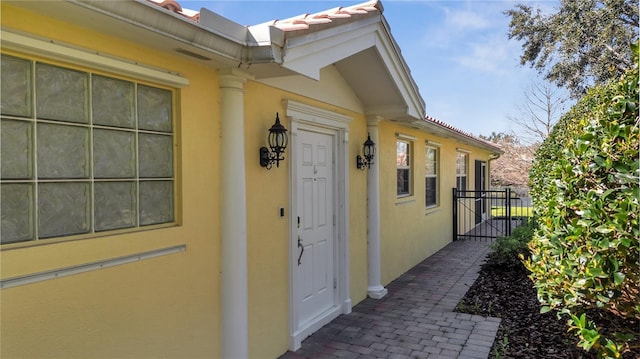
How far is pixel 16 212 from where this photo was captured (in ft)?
7.52

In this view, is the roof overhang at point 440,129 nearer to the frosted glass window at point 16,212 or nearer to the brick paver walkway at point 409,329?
the brick paver walkway at point 409,329

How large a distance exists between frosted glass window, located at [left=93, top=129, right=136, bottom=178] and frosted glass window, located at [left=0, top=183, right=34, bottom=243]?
0.43 meters

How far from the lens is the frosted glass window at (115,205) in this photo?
273cm

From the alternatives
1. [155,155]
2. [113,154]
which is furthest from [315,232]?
[113,154]

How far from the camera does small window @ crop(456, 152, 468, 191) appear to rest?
12994 millimetres

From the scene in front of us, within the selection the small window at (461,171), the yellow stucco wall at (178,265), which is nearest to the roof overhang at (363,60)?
the yellow stucco wall at (178,265)

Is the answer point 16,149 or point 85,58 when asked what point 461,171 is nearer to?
point 85,58

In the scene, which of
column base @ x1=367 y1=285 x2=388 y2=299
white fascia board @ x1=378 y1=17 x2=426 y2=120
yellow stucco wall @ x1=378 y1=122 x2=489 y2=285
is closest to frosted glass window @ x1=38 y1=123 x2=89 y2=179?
white fascia board @ x1=378 y1=17 x2=426 y2=120

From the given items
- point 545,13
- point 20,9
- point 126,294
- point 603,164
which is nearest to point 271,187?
point 126,294

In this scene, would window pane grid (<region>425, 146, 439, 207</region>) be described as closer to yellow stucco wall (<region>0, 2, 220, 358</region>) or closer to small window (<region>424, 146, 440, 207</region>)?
small window (<region>424, 146, 440, 207</region>)

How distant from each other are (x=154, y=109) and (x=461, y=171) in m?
12.0

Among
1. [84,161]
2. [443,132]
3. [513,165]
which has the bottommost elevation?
[84,161]

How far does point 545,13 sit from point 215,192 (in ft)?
63.0

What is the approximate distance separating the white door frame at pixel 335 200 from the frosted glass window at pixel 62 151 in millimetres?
2264
